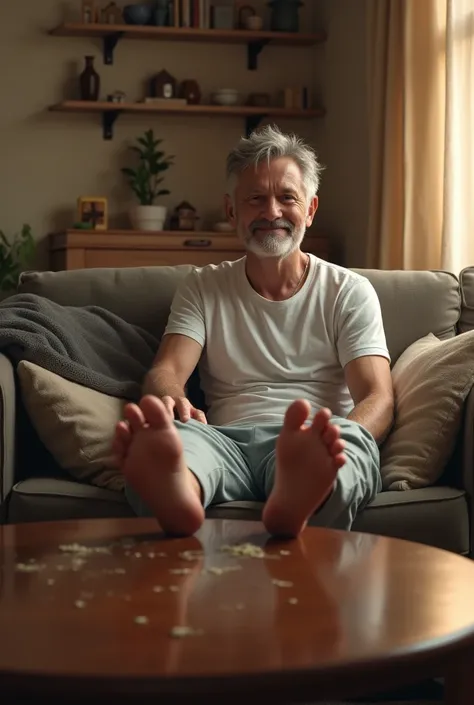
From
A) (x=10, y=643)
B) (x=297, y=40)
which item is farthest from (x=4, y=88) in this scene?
(x=10, y=643)

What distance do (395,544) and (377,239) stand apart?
10.4ft

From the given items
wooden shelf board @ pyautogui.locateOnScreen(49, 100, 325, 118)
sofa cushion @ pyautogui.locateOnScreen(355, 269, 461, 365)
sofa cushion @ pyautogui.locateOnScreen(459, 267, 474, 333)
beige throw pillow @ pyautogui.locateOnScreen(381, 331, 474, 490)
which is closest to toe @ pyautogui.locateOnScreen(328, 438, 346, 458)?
beige throw pillow @ pyautogui.locateOnScreen(381, 331, 474, 490)

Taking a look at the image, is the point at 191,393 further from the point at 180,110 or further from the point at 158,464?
the point at 180,110

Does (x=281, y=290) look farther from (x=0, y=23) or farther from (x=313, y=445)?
(x=0, y=23)

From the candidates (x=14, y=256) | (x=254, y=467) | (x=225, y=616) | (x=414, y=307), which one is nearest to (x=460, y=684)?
(x=225, y=616)

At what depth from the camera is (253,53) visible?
578 centimetres

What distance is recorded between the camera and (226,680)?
1038 mm

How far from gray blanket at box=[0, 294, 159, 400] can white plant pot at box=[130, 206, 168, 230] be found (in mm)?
2706

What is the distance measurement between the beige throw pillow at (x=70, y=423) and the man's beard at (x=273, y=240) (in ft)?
1.75

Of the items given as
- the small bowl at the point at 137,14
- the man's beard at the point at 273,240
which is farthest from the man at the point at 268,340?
the small bowl at the point at 137,14

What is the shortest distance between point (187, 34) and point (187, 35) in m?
0.03

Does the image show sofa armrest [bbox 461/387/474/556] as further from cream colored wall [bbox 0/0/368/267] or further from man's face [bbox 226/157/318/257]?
cream colored wall [bbox 0/0/368/267]

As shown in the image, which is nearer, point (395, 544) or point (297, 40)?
point (395, 544)

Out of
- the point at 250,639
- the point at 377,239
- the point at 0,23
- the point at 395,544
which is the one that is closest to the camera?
the point at 250,639
